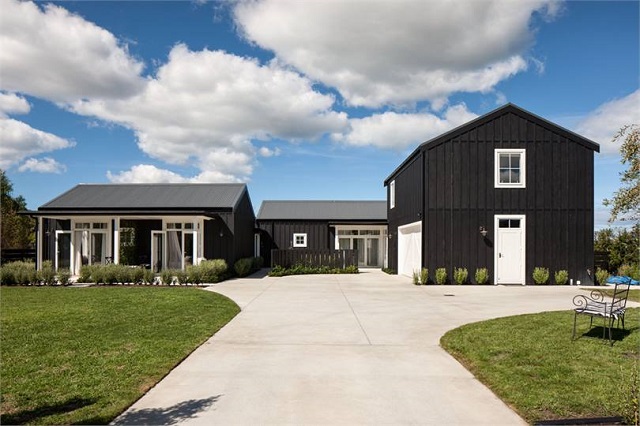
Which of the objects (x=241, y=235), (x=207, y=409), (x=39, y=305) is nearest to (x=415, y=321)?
(x=207, y=409)

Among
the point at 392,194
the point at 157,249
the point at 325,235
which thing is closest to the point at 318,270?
the point at 325,235

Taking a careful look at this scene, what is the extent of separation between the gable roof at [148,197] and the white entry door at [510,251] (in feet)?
41.1

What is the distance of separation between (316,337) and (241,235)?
17.4 metres

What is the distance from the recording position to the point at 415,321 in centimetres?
1001

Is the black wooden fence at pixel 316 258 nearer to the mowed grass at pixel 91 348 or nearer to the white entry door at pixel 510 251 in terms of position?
the white entry door at pixel 510 251

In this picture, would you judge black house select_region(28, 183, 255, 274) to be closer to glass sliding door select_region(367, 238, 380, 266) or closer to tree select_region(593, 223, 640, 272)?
glass sliding door select_region(367, 238, 380, 266)

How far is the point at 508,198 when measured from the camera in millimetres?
18938

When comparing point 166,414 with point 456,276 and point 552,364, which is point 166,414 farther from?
point 456,276

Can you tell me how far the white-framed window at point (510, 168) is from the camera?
1894 cm

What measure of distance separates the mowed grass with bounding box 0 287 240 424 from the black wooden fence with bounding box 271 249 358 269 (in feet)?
38.6

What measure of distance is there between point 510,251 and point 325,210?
15.9 metres

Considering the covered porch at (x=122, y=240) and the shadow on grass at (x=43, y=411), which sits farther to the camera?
the covered porch at (x=122, y=240)

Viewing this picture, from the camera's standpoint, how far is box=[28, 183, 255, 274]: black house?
842 inches

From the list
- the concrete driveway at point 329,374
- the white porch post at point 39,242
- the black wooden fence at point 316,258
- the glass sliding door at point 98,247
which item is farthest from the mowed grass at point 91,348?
the black wooden fence at point 316,258
